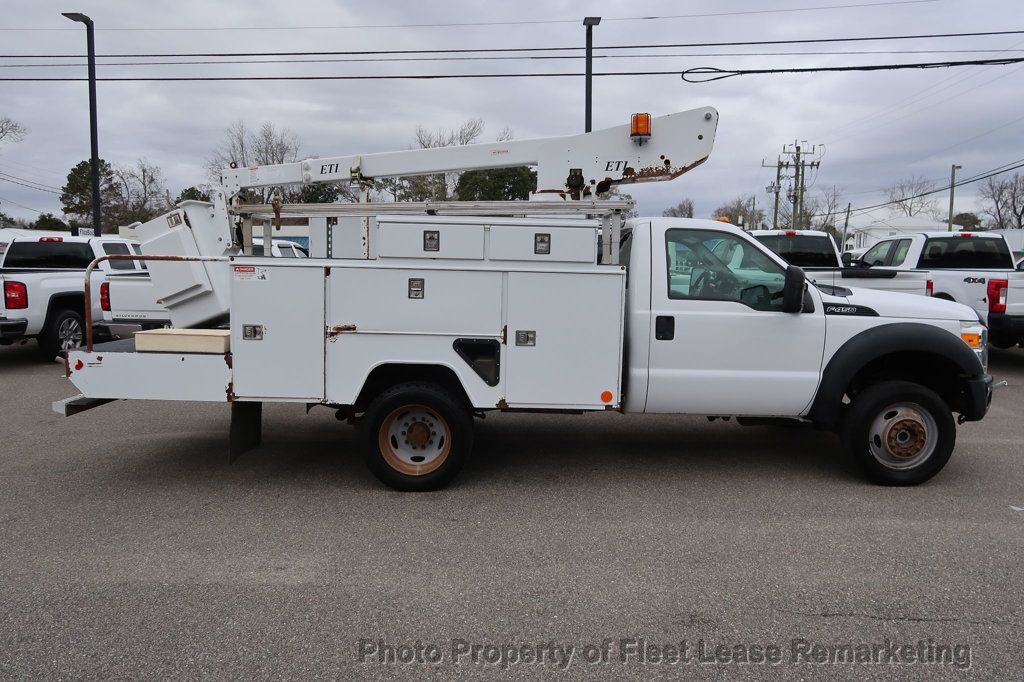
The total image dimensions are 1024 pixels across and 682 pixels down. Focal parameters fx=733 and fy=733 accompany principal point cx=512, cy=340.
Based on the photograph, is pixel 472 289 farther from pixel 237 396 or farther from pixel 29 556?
pixel 29 556

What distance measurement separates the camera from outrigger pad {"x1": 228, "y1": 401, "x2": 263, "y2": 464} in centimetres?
585

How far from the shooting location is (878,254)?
43.5 ft

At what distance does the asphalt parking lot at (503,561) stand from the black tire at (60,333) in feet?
16.3

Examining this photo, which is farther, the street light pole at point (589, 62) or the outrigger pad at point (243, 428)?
the street light pole at point (589, 62)

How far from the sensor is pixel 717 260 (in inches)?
217

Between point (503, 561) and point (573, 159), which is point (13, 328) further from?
point (503, 561)

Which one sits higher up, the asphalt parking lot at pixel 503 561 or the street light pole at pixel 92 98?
the street light pole at pixel 92 98

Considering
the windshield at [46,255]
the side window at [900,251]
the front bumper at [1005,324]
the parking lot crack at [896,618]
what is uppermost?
the side window at [900,251]

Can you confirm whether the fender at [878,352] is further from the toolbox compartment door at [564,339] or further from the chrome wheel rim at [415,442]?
the chrome wheel rim at [415,442]

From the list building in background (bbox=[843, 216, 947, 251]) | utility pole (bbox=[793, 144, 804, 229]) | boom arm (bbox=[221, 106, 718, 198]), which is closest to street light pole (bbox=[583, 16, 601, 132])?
boom arm (bbox=[221, 106, 718, 198])

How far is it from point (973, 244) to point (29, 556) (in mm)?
12392

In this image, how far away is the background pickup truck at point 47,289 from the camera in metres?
10.5

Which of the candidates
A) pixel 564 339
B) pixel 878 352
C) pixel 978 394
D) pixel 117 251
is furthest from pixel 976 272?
pixel 117 251

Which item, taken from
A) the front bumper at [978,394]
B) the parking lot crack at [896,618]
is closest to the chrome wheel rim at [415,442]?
the parking lot crack at [896,618]
